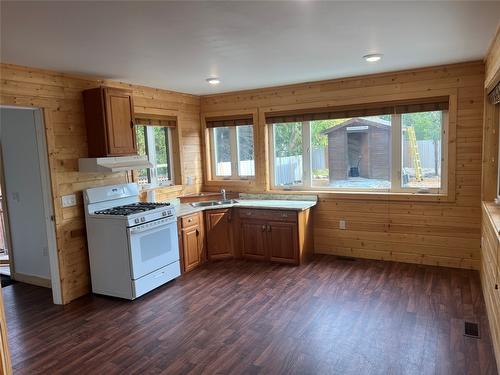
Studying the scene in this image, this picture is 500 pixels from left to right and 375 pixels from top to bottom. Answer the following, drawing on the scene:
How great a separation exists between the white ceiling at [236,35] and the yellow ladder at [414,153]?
2.67 ft

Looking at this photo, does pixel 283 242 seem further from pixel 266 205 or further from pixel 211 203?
pixel 211 203

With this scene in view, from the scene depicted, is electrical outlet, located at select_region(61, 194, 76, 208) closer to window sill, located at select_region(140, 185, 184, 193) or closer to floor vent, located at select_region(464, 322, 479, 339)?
window sill, located at select_region(140, 185, 184, 193)

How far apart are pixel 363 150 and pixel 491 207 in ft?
5.72

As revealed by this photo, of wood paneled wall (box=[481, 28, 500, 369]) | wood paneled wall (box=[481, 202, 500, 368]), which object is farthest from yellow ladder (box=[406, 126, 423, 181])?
wood paneled wall (box=[481, 202, 500, 368])

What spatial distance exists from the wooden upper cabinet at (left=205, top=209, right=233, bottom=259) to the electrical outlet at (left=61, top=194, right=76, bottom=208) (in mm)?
1699

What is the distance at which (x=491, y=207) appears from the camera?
3.56 meters

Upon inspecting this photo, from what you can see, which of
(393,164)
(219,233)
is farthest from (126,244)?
(393,164)

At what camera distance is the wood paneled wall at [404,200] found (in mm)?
4215

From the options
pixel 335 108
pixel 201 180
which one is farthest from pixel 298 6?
pixel 201 180

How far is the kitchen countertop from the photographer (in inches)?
189

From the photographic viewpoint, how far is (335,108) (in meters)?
4.94

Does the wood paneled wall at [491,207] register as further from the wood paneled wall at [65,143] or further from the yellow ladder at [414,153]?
the wood paneled wall at [65,143]

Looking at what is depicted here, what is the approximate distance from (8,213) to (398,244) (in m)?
4.99

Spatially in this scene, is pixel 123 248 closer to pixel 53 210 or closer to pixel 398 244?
pixel 53 210
